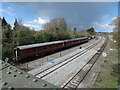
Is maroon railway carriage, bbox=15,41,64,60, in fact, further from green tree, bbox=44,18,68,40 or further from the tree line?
green tree, bbox=44,18,68,40

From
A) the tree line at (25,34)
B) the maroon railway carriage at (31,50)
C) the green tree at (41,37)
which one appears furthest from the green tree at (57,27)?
the maroon railway carriage at (31,50)

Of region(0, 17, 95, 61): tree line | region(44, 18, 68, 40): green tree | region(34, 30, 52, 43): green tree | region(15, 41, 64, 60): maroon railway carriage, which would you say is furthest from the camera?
region(44, 18, 68, 40): green tree

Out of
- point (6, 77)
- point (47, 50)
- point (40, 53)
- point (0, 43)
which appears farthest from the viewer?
point (47, 50)

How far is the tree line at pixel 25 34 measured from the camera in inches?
398

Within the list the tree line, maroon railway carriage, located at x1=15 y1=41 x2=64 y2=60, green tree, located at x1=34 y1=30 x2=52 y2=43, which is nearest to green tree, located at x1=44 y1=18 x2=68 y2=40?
the tree line

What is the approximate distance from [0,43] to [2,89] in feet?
29.8

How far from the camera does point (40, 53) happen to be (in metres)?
14.3

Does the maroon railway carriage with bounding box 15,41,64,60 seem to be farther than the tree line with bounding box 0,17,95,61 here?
Yes

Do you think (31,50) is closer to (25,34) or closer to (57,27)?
(25,34)

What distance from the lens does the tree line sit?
33.2 feet

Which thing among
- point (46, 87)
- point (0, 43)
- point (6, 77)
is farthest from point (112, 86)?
point (0, 43)

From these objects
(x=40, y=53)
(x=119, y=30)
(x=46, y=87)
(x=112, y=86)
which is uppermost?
(x=119, y=30)

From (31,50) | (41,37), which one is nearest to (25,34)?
(41,37)

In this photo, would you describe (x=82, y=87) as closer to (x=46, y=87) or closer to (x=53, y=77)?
(x=53, y=77)
